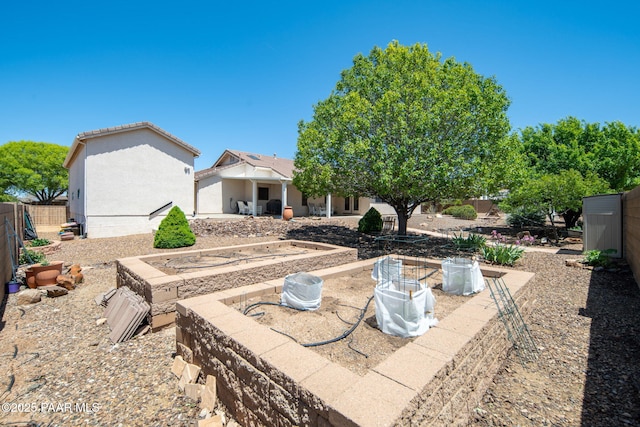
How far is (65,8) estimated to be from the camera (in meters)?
10.2

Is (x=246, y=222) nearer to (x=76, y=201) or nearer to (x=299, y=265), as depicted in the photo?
(x=299, y=265)

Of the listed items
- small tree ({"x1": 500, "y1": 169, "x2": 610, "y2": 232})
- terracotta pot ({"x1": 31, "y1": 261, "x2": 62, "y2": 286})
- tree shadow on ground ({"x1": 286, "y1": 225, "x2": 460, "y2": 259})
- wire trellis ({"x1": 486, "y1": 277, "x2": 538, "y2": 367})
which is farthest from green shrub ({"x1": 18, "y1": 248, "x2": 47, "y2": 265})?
small tree ({"x1": 500, "y1": 169, "x2": 610, "y2": 232})

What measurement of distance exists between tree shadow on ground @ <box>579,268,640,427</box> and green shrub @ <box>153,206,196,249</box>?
1188 centimetres

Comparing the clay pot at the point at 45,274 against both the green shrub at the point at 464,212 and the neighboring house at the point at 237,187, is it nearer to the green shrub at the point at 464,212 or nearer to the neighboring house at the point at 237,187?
the neighboring house at the point at 237,187

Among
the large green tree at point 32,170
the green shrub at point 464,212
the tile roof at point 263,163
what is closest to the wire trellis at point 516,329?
the tile roof at point 263,163

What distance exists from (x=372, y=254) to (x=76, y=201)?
17.4 metres

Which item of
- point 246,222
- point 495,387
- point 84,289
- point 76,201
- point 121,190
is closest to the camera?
point 495,387

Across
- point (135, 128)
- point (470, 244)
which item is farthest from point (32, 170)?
point (470, 244)

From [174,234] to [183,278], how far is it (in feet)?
23.5

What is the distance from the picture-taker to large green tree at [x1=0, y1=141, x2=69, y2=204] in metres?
26.3

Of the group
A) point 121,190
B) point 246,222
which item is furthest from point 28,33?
point 246,222

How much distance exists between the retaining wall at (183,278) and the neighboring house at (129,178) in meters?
9.28

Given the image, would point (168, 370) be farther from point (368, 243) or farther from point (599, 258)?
point (599, 258)

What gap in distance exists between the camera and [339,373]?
7.79 ft
